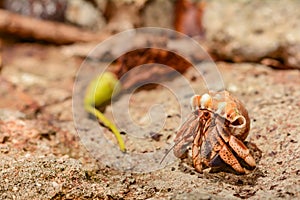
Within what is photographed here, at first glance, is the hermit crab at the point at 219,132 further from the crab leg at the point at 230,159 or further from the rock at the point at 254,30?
the rock at the point at 254,30

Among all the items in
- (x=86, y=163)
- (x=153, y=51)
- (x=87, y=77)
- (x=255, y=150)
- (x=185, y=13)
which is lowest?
(x=86, y=163)

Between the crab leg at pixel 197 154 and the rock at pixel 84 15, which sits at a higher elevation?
the rock at pixel 84 15

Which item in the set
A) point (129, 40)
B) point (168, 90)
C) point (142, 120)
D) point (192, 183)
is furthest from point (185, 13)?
point (192, 183)

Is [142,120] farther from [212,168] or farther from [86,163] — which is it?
→ [212,168]

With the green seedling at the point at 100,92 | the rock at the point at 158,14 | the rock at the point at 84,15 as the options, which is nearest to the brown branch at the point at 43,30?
the rock at the point at 84,15

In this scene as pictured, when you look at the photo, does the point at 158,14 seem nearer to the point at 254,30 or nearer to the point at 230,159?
the point at 254,30

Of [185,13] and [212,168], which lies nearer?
[212,168]

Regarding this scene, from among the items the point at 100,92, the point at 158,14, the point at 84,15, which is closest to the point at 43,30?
the point at 84,15
